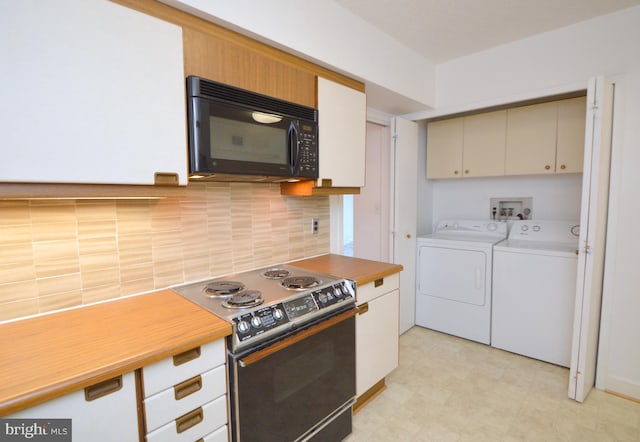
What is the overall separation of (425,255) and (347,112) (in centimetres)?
180

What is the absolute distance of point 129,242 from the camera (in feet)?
4.94

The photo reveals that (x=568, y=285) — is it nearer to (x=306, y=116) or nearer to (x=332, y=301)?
(x=332, y=301)

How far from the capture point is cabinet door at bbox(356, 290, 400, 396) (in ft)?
6.40

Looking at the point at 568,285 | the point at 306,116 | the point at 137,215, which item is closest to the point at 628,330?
the point at 568,285

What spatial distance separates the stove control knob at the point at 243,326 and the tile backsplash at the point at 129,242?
24.6 inches

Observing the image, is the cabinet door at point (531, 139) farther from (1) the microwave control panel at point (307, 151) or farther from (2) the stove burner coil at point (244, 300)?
(2) the stove burner coil at point (244, 300)

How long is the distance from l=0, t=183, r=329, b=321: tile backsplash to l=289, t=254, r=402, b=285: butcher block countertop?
26 centimetres

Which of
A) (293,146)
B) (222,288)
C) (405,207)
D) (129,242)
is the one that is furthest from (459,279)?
(129,242)

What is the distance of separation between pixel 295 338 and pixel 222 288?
1.49 ft

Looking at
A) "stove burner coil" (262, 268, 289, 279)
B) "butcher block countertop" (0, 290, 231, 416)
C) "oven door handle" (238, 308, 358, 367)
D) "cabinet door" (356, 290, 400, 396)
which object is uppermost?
"stove burner coil" (262, 268, 289, 279)

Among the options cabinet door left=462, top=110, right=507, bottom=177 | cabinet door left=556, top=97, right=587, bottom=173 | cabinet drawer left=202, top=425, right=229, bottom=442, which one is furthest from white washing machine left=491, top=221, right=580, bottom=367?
cabinet drawer left=202, top=425, right=229, bottom=442

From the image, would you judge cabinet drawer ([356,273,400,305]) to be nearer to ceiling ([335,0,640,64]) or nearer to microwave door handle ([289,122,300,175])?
microwave door handle ([289,122,300,175])

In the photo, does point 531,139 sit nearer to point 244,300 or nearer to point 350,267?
point 350,267

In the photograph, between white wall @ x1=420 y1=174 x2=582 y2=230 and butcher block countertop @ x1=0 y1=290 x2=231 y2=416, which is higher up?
white wall @ x1=420 y1=174 x2=582 y2=230
